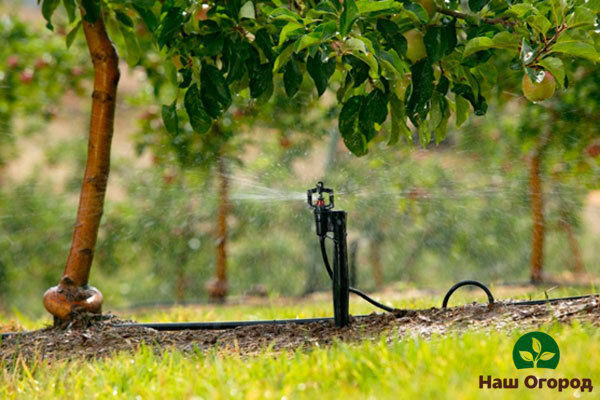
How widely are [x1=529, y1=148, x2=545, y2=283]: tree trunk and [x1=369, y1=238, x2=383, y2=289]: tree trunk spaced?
111 centimetres

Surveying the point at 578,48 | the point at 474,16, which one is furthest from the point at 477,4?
the point at 578,48

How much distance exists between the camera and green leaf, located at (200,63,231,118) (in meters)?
1.54

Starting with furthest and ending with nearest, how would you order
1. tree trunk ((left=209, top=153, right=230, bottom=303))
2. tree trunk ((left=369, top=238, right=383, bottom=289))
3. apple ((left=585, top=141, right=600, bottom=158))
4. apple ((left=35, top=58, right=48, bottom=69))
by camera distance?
tree trunk ((left=369, top=238, right=383, bottom=289)), apple ((left=35, top=58, right=48, bottom=69)), tree trunk ((left=209, top=153, right=230, bottom=303)), apple ((left=585, top=141, right=600, bottom=158))

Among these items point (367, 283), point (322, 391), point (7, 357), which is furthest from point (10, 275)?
point (322, 391)

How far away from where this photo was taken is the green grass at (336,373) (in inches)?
42.5

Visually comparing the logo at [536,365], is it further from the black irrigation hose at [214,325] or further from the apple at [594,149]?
the apple at [594,149]

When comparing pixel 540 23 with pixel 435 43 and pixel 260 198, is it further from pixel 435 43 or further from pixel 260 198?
pixel 260 198

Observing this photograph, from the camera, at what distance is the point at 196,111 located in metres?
1.60

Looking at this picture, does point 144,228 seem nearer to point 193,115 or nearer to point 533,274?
point 533,274

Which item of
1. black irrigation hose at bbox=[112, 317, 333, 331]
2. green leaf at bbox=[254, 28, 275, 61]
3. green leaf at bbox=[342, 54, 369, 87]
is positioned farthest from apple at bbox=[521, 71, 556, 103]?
black irrigation hose at bbox=[112, 317, 333, 331]

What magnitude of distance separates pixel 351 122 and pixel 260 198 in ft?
7.67

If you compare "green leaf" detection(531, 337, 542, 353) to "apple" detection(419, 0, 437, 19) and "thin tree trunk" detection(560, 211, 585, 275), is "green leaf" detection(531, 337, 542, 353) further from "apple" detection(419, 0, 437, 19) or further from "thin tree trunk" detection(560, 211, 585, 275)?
"thin tree trunk" detection(560, 211, 585, 275)

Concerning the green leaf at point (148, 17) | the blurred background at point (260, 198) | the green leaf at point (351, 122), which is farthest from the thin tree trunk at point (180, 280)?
A: the green leaf at point (351, 122)

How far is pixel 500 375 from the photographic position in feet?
3.60
